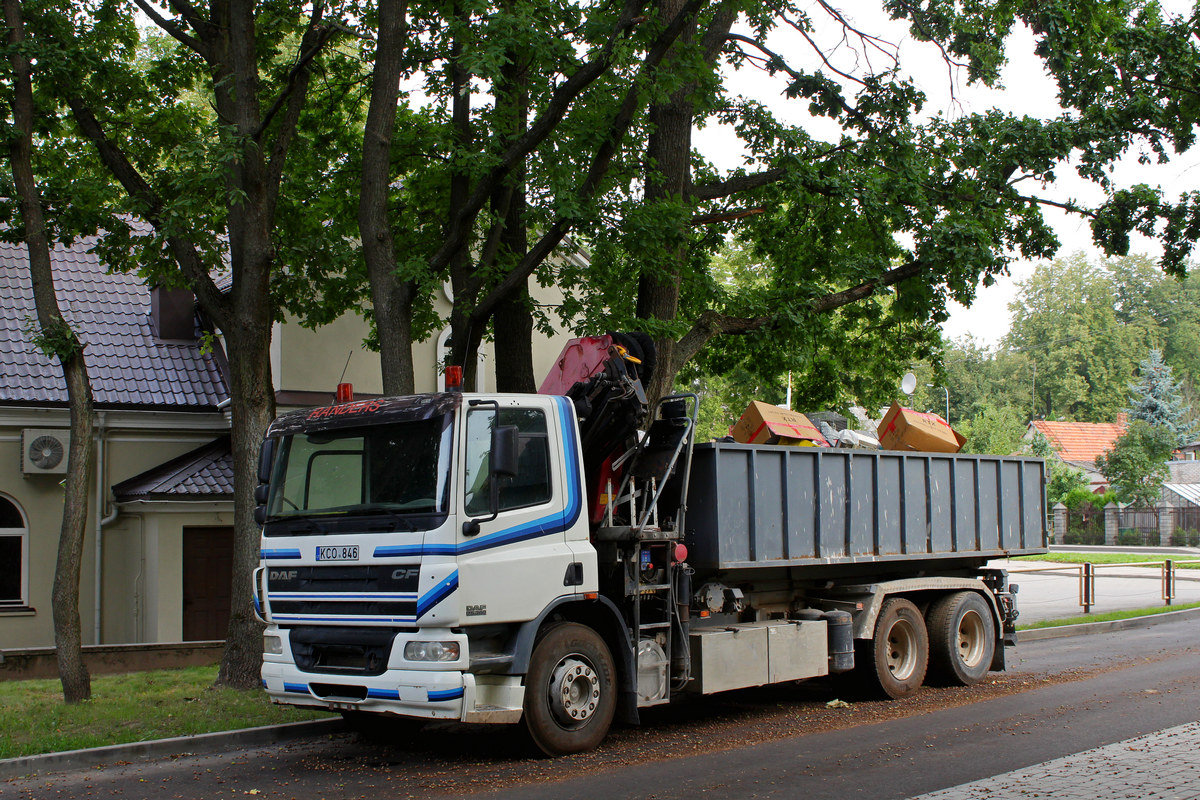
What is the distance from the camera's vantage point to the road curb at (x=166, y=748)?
8258mm

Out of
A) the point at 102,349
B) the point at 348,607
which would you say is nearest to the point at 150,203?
the point at 348,607

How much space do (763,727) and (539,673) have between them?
101 inches

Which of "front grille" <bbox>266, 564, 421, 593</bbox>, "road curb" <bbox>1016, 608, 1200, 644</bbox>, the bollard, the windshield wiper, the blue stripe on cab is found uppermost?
the windshield wiper

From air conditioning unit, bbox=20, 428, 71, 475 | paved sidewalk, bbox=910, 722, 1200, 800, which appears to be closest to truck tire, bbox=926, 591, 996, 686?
paved sidewalk, bbox=910, 722, 1200, 800

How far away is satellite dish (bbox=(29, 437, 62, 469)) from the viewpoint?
17.4m

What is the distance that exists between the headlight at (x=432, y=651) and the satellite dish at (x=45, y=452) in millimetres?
12196

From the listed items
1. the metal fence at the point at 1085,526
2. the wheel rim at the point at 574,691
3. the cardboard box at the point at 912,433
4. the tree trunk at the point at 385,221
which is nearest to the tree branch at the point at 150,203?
the tree trunk at the point at 385,221

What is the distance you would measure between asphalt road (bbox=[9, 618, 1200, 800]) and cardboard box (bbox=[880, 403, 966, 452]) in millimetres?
2577

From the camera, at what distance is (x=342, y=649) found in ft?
26.5

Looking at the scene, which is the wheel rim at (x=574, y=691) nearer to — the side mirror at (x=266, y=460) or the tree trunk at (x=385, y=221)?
the side mirror at (x=266, y=460)

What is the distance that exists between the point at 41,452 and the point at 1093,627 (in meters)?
16.8

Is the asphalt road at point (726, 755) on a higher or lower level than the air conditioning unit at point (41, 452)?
lower

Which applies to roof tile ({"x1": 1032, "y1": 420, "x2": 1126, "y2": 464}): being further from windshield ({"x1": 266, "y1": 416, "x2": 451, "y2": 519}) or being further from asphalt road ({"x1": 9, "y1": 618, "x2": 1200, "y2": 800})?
windshield ({"x1": 266, "y1": 416, "x2": 451, "y2": 519})

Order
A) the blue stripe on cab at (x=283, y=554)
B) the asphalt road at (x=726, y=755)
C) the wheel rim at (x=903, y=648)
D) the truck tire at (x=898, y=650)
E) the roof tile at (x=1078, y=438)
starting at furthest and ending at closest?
the roof tile at (x=1078, y=438) < the wheel rim at (x=903, y=648) < the truck tire at (x=898, y=650) < the blue stripe on cab at (x=283, y=554) < the asphalt road at (x=726, y=755)
